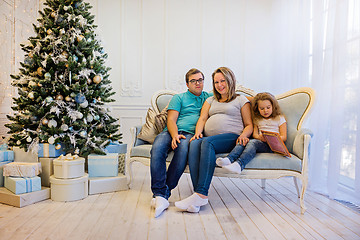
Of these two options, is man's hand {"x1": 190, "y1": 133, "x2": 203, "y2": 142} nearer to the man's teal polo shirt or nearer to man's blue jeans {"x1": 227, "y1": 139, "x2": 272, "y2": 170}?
the man's teal polo shirt

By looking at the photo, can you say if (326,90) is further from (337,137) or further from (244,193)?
(244,193)

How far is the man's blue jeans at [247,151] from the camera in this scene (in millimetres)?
2139

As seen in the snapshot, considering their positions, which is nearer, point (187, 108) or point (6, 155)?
point (6, 155)

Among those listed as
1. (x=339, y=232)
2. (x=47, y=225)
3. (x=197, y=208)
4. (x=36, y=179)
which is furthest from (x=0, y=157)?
(x=339, y=232)

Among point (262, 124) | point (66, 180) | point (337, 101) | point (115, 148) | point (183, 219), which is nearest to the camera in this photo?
point (183, 219)

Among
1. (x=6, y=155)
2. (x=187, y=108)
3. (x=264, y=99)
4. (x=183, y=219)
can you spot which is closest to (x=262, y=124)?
(x=264, y=99)

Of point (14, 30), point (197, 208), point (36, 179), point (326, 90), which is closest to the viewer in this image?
point (197, 208)

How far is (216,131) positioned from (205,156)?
0.33m

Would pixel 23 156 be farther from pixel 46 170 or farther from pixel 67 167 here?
pixel 67 167

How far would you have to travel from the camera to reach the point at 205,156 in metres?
2.14

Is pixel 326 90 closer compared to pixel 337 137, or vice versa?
pixel 337 137

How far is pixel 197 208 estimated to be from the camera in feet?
6.86

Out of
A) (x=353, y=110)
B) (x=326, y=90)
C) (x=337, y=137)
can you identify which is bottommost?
(x=337, y=137)

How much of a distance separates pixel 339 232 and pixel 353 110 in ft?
3.59
